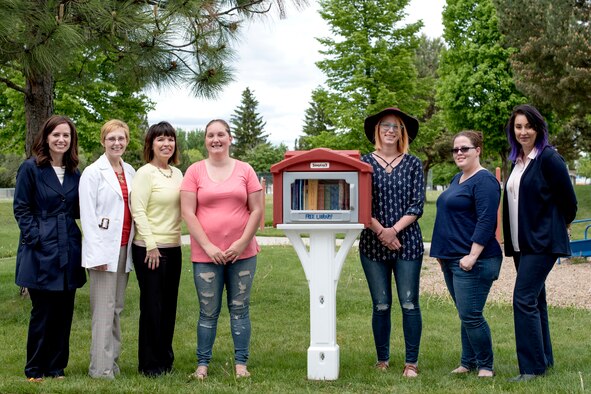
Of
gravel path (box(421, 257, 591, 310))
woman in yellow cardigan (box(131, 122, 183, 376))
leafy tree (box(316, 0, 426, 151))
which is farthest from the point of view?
leafy tree (box(316, 0, 426, 151))

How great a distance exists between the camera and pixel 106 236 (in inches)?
178

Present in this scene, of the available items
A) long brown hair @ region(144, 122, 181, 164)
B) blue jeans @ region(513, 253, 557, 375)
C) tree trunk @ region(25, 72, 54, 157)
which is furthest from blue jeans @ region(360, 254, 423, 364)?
tree trunk @ region(25, 72, 54, 157)

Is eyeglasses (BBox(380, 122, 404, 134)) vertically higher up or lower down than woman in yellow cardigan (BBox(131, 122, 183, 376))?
higher up

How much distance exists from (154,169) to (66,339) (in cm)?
135

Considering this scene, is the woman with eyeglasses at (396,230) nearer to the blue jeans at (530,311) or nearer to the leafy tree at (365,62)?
the blue jeans at (530,311)

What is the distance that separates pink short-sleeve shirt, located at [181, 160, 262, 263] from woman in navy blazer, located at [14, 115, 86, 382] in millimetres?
838

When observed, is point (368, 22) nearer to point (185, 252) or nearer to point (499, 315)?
point (185, 252)

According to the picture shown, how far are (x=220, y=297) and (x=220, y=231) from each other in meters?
0.50

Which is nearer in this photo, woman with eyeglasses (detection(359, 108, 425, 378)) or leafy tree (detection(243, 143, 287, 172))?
woman with eyeglasses (detection(359, 108, 425, 378))

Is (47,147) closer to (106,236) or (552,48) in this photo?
(106,236)

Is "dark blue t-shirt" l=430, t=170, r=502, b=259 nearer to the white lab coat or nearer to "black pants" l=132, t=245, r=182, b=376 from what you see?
"black pants" l=132, t=245, r=182, b=376

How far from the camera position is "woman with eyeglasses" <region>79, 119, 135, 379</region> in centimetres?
452

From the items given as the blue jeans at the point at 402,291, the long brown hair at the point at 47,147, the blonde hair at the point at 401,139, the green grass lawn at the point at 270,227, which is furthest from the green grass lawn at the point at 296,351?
the green grass lawn at the point at 270,227

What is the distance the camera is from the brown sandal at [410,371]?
15.3 feet
